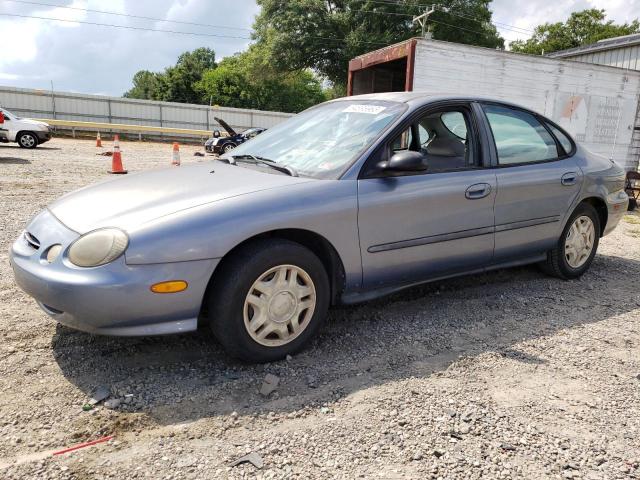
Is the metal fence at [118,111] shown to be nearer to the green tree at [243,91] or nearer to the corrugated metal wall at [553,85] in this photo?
the green tree at [243,91]

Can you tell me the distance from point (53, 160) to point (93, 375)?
12351 millimetres

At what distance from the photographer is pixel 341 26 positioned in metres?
30.3

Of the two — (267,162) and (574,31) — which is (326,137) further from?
(574,31)

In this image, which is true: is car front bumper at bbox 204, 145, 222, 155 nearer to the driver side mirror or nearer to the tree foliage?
the driver side mirror

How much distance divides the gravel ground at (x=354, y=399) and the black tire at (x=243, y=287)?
12cm

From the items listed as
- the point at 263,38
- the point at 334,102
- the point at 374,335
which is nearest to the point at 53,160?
the point at 334,102

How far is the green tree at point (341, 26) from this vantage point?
98.7 feet

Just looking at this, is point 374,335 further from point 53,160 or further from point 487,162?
point 53,160

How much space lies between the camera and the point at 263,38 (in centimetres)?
3391

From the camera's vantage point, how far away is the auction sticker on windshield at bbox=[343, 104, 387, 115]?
11.6 ft

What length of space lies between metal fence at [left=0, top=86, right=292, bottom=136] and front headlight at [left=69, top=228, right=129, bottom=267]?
27600 mm

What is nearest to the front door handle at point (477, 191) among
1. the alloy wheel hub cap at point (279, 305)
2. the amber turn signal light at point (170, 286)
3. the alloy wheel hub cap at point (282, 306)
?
the alloy wheel hub cap at point (279, 305)

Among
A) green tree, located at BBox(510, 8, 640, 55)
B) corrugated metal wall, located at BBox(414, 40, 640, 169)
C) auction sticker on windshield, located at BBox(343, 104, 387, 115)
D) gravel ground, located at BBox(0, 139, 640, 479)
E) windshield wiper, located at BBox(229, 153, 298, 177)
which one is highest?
green tree, located at BBox(510, 8, 640, 55)

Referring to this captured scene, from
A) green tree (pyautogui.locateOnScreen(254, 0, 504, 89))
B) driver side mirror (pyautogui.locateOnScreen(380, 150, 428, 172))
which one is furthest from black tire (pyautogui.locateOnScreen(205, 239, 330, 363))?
green tree (pyautogui.locateOnScreen(254, 0, 504, 89))
